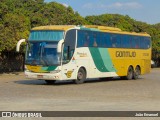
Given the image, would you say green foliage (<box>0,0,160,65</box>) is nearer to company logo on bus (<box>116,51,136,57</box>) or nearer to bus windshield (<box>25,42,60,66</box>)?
company logo on bus (<box>116,51,136,57</box>)

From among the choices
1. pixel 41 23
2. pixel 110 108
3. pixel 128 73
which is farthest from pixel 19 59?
pixel 110 108

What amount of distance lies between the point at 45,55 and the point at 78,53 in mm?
2389

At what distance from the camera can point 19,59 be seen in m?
46.8

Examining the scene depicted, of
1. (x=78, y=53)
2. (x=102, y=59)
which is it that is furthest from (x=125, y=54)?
(x=78, y=53)

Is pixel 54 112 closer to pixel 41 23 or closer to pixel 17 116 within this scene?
pixel 17 116

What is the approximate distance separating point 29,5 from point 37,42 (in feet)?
70.6

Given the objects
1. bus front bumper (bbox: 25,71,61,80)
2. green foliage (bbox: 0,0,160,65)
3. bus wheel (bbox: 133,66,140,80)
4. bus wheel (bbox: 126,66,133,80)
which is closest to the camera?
bus front bumper (bbox: 25,71,61,80)

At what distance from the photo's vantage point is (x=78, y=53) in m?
27.1

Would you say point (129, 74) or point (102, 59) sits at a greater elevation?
point (102, 59)

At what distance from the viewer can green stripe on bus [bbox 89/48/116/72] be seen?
95.0 feet

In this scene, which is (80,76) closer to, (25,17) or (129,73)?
(129,73)

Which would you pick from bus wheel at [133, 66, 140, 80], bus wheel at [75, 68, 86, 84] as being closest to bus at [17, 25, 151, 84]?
bus wheel at [75, 68, 86, 84]

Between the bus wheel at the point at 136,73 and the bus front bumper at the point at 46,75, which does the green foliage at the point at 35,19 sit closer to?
the bus wheel at the point at 136,73

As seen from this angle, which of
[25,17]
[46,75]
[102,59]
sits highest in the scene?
[25,17]
